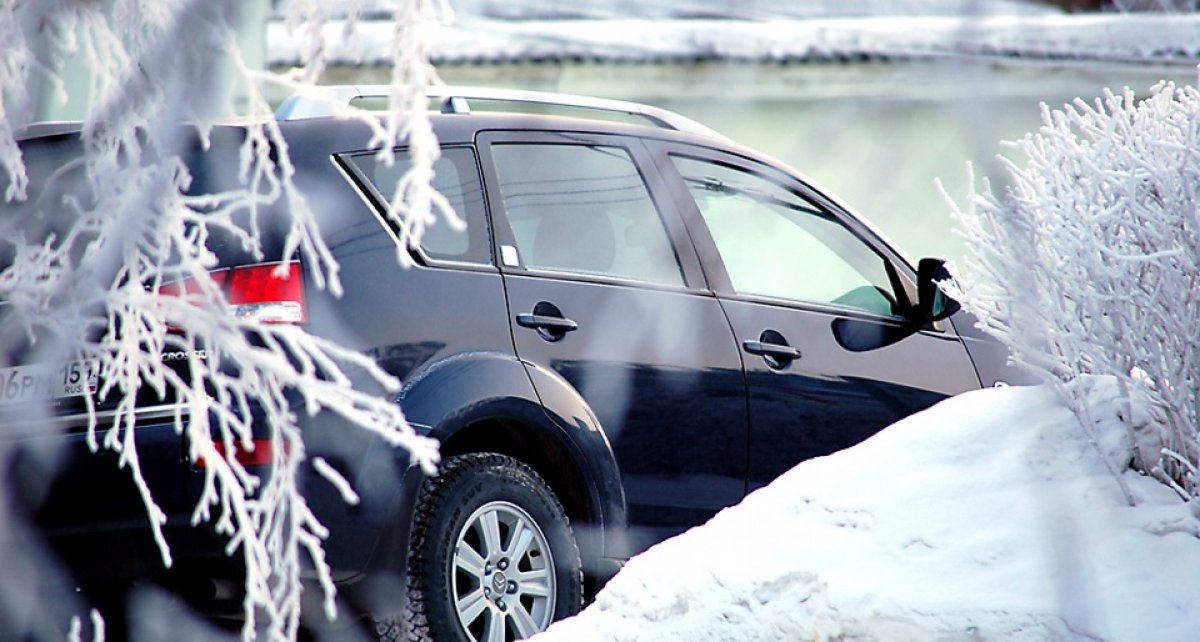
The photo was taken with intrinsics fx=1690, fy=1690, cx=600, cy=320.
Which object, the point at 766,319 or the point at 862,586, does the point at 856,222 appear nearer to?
the point at 766,319

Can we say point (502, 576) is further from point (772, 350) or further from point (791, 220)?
point (791, 220)

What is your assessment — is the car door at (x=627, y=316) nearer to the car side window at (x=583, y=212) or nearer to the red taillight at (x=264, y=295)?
the car side window at (x=583, y=212)

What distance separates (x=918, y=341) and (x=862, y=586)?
222 cm

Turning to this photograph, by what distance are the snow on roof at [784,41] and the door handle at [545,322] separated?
28.0 feet

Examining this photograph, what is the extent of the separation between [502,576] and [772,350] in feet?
3.78

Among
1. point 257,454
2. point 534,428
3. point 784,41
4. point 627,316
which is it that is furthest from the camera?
point 784,41

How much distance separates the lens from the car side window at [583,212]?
180 inches

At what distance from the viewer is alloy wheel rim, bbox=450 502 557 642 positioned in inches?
162

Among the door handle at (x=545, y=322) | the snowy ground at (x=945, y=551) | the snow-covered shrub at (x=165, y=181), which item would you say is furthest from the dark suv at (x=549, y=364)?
the snow-covered shrub at (x=165, y=181)

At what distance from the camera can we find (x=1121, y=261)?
343 centimetres

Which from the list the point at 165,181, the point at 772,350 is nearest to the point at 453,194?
the point at 772,350

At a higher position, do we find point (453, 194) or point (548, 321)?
point (453, 194)

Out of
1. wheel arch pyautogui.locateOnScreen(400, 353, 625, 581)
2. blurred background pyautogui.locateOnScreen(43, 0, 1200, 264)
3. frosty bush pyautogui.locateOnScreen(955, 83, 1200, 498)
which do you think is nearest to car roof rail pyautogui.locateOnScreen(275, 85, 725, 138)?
wheel arch pyautogui.locateOnScreen(400, 353, 625, 581)

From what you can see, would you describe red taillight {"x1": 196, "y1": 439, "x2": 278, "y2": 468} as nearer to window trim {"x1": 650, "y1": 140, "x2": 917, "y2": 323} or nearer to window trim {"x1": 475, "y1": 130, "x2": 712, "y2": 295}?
window trim {"x1": 475, "y1": 130, "x2": 712, "y2": 295}
